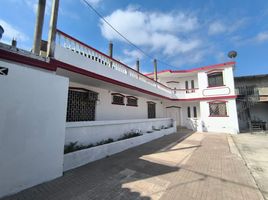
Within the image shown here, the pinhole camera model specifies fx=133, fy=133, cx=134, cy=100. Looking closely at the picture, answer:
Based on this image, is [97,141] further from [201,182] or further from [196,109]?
[196,109]

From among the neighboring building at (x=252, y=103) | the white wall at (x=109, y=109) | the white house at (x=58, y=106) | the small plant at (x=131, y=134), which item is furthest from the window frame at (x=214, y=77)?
the small plant at (x=131, y=134)

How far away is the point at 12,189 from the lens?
9.10ft

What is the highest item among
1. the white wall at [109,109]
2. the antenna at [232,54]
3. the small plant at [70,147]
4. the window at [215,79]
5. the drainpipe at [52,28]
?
the antenna at [232,54]

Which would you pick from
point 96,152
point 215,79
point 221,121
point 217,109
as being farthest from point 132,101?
point 215,79

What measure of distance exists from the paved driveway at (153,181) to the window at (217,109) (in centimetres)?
856

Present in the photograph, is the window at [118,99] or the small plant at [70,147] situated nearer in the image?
the small plant at [70,147]

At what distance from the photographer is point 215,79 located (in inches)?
513

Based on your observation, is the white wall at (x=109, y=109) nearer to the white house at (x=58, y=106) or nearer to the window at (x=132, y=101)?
the white house at (x=58, y=106)

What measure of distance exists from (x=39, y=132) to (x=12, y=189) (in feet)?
3.93

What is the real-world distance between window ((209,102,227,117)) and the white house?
30.0 inches

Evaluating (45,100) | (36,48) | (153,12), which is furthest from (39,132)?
(153,12)

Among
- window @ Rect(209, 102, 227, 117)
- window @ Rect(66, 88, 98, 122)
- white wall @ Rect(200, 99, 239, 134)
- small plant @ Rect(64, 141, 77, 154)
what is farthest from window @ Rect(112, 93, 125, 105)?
window @ Rect(209, 102, 227, 117)

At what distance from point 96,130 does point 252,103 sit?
14751 millimetres

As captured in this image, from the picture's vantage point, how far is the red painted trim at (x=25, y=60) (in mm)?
3136
